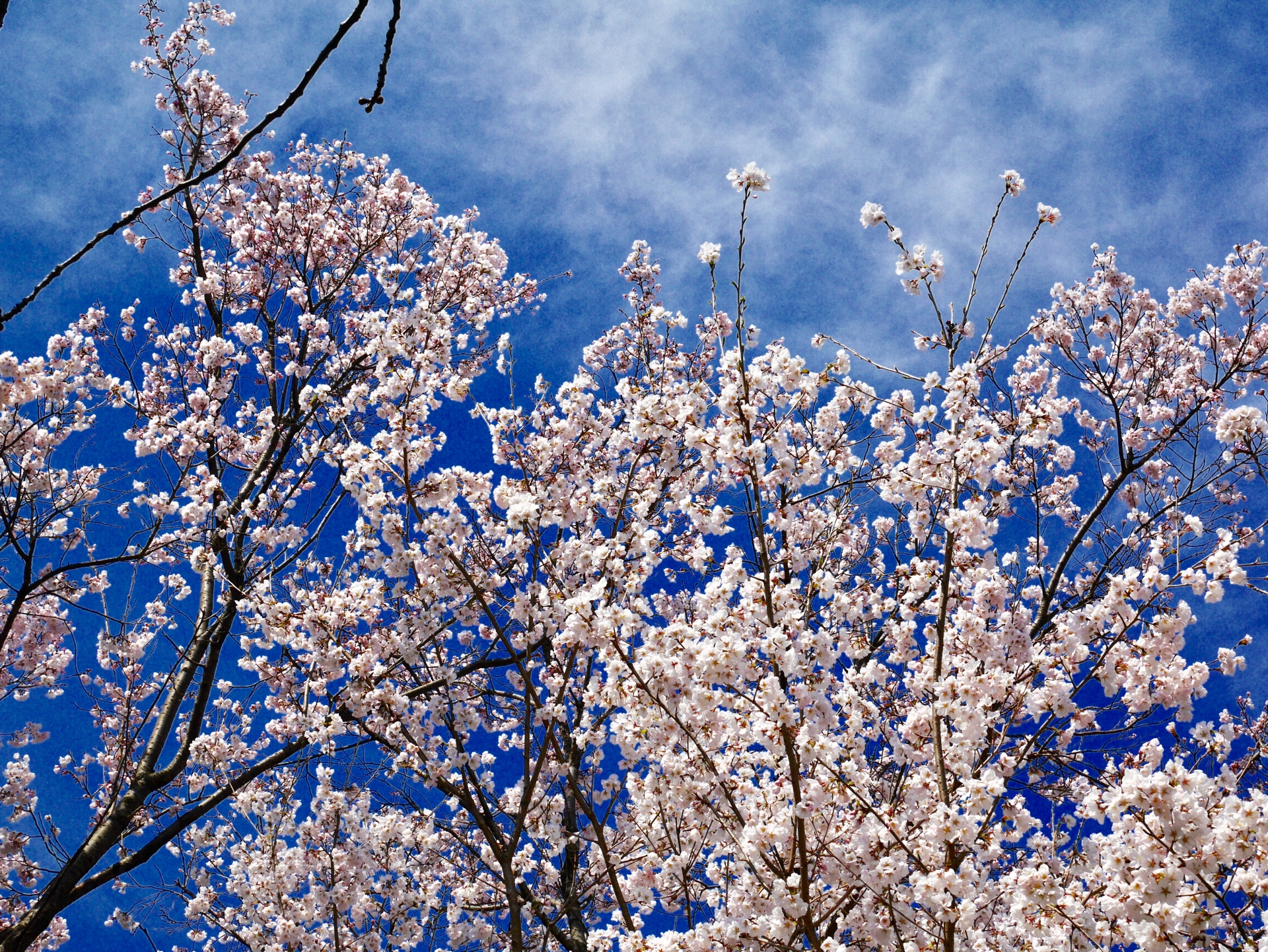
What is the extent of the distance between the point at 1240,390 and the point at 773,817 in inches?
363

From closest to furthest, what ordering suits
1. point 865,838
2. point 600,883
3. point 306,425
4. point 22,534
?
point 865,838
point 22,534
point 600,883
point 306,425

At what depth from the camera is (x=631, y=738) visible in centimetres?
506

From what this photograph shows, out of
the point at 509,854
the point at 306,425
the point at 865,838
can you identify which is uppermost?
the point at 306,425

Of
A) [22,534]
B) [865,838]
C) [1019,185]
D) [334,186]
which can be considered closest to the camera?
[865,838]

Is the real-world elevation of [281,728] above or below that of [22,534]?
below

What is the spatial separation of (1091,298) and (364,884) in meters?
12.2

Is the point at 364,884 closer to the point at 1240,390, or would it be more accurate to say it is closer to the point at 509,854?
the point at 509,854

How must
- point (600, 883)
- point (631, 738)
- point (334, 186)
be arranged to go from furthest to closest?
1. point (334, 186)
2. point (600, 883)
3. point (631, 738)

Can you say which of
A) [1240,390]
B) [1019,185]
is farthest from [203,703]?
[1240,390]

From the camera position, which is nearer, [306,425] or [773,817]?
[773,817]

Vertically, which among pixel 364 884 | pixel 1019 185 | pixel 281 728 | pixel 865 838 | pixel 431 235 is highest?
pixel 431 235

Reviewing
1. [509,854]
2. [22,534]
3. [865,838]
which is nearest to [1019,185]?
[865,838]

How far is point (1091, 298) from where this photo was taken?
12016 mm

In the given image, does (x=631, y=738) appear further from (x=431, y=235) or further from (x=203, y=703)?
(x=431, y=235)
